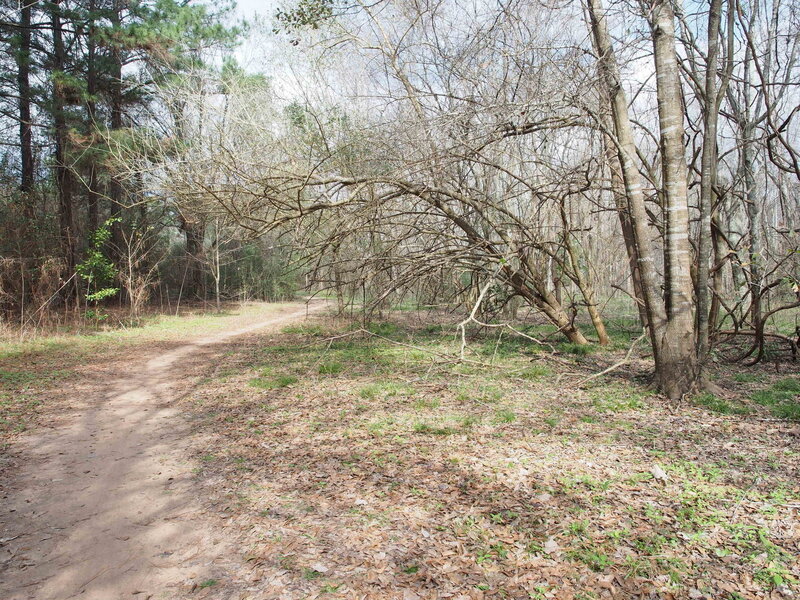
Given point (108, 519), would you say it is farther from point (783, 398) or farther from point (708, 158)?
point (783, 398)

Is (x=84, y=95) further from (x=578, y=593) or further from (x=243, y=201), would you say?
(x=578, y=593)

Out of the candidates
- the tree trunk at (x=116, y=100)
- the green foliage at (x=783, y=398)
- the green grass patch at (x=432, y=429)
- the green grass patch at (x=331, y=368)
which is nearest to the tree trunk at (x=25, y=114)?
the tree trunk at (x=116, y=100)

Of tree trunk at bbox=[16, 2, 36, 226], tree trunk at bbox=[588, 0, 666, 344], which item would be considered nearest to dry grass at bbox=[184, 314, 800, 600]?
tree trunk at bbox=[588, 0, 666, 344]

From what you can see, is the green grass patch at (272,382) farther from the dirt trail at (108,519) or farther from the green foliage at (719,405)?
the green foliage at (719,405)

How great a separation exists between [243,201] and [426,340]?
550 cm

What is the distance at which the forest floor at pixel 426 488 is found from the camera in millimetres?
2811

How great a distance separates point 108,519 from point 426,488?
2.31 m

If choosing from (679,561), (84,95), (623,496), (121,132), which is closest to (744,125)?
(623,496)

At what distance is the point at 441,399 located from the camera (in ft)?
21.3

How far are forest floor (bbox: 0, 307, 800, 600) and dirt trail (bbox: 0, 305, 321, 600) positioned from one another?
21mm

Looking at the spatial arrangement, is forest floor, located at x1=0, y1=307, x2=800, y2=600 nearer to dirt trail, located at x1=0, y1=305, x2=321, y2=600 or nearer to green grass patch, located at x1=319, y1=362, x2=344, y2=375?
dirt trail, located at x1=0, y1=305, x2=321, y2=600

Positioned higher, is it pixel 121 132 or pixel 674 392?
pixel 121 132

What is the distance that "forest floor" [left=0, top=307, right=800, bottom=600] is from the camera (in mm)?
2811

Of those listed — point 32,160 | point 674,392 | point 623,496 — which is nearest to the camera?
point 623,496
